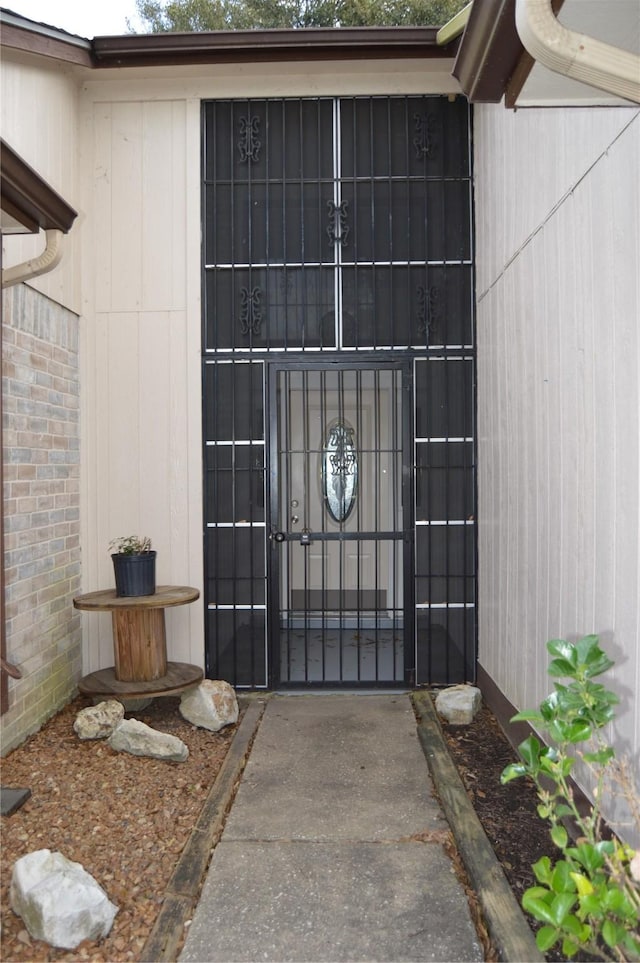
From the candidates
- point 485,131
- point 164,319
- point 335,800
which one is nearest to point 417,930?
point 335,800

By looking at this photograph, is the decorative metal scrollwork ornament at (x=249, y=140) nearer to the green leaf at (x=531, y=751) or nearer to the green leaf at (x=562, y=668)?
the green leaf at (x=562, y=668)

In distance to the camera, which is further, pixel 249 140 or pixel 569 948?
pixel 249 140

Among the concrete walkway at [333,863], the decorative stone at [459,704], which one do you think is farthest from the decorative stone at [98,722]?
the decorative stone at [459,704]

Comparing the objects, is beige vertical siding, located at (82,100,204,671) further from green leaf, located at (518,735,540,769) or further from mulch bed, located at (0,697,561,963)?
green leaf, located at (518,735,540,769)

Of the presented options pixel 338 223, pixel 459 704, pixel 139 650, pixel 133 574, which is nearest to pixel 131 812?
pixel 139 650

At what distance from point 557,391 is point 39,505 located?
2.78 m

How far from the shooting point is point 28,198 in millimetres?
2916

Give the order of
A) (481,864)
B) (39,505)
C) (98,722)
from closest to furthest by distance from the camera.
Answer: (481,864)
(98,722)
(39,505)

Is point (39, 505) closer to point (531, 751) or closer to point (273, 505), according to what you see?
point (273, 505)

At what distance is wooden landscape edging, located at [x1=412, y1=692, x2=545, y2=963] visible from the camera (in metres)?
2.12

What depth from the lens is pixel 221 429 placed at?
468 centimetres

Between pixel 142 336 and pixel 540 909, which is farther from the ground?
pixel 142 336

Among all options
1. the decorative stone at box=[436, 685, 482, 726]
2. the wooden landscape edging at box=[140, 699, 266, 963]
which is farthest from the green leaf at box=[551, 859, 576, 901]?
the decorative stone at box=[436, 685, 482, 726]

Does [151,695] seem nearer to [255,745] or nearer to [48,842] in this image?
[255,745]
